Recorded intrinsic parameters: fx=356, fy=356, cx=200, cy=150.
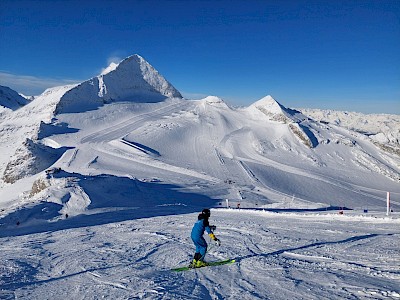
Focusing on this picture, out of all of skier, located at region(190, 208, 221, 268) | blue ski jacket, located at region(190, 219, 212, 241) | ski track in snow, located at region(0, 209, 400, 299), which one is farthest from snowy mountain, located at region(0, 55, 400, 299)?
blue ski jacket, located at region(190, 219, 212, 241)

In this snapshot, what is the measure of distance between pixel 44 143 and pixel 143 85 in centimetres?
4220

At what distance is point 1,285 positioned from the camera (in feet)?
25.6

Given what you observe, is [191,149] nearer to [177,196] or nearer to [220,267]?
[177,196]

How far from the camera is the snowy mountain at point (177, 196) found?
7930 millimetres

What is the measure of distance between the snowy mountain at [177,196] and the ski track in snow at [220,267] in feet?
0.15

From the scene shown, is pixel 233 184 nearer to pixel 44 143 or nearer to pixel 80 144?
pixel 80 144

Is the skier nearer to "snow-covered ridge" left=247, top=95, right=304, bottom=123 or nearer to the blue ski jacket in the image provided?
the blue ski jacket

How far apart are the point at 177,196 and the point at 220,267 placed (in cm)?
2296

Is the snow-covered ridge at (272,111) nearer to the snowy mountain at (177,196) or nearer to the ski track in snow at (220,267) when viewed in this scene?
the snowy mountain at (177,196)

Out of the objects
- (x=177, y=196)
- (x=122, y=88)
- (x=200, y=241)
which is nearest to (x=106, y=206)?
(x=177, y=196)

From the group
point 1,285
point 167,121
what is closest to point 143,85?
point 167,121

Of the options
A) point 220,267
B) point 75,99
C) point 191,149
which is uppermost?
point 75,99

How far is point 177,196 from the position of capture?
31.7 metres

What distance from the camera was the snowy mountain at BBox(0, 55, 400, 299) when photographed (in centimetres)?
793
